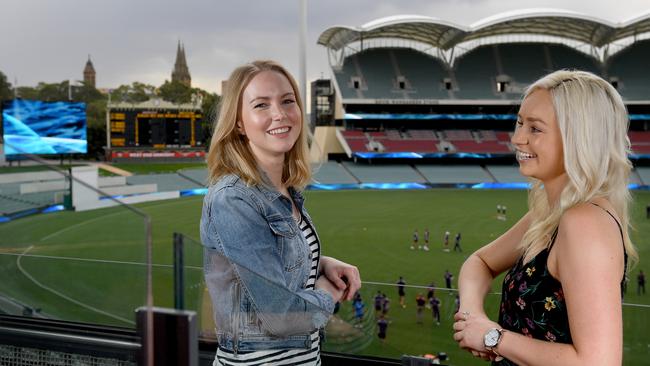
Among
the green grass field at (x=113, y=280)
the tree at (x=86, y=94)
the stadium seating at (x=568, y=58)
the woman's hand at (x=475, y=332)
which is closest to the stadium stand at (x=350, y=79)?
the stadium seating at (x=568, y=58)

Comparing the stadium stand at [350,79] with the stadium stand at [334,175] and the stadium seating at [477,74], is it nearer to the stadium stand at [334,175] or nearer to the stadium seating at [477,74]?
the stadium stand at [334,175]

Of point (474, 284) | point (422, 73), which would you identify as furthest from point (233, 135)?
point (422, 73)

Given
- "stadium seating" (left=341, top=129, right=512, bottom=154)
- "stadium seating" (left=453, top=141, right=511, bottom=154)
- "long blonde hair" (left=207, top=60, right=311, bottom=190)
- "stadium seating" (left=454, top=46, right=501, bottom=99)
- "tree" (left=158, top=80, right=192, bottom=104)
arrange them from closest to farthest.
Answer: "long blonde hair" (left=207, top=60, right=311, bottom=190), "stadium seating" (left=453, top=141, right=511, bottom=154), "stadium seating" (left=341, top=129, right=512, bottom=154), "stadium seating" (left=454, top=46, right=501, bottom=99), "tree" (left=158, top=80, right=192, bottom=104)

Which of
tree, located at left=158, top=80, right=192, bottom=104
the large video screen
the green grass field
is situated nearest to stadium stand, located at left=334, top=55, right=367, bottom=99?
the large video screen

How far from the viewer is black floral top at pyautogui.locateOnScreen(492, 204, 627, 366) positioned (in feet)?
4.43

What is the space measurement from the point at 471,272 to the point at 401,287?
85 centimetres

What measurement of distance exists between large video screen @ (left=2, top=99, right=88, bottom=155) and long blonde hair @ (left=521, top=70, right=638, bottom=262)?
97.3 ft

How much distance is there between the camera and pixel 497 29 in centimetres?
4303

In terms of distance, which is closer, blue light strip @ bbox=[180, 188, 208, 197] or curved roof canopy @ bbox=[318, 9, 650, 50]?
blue light strip @ bbox=[180, 188, 208, 197]

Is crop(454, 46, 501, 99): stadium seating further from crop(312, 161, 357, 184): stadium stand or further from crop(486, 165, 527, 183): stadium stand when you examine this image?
crop(312, 161, 357, 184): stadium stand

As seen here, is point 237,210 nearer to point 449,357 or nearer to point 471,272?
point 471,272

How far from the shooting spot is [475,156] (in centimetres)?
4272

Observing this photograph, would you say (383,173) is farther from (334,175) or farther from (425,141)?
(425,141)

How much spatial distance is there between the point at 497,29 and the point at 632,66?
12106mm
